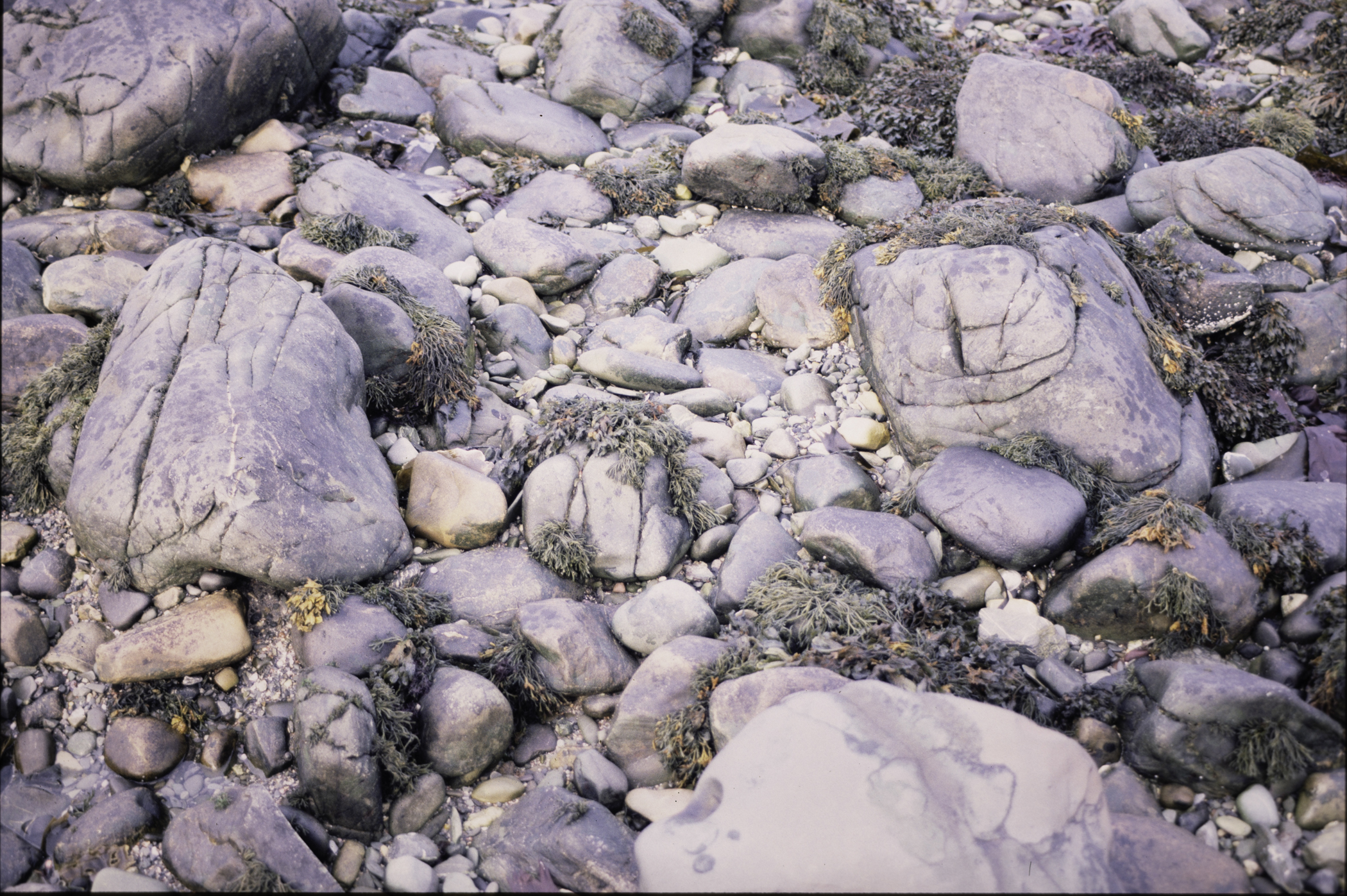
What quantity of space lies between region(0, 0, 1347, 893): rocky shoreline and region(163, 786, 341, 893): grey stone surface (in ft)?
0.09

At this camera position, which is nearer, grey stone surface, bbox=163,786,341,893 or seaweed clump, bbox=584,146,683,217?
grey stone surface, bbox=163,786,341,893

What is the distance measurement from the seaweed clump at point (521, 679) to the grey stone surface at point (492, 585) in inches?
14.7

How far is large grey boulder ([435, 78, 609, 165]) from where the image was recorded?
1020cm

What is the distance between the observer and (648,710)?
497 centimetres

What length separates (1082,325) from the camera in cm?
633

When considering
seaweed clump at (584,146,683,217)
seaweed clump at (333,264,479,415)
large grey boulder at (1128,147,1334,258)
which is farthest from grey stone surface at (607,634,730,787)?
large grey boulder at (1128,147,1334,258)

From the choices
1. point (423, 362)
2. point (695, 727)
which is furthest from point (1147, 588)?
point (423, 362)

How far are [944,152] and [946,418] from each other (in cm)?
514

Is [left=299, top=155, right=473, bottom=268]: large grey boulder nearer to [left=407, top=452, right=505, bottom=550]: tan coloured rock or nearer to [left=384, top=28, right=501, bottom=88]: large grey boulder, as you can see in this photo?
[left=407, top=452, right=505, bottom=550]: tan coloured rock

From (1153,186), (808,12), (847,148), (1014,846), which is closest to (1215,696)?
(1014,846)

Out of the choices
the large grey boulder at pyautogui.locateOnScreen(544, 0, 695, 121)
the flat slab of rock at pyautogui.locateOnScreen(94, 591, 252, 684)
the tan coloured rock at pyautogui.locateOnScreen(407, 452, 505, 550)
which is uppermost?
the large grey boulder at pyautogui.locateOnScreen(544, 0, 695, 121)

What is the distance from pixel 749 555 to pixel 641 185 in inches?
215

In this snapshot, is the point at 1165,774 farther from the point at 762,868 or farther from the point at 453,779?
the point at 453,779

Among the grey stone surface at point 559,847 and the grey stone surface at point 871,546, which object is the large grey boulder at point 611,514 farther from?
the grey stone surface at point 559,847
